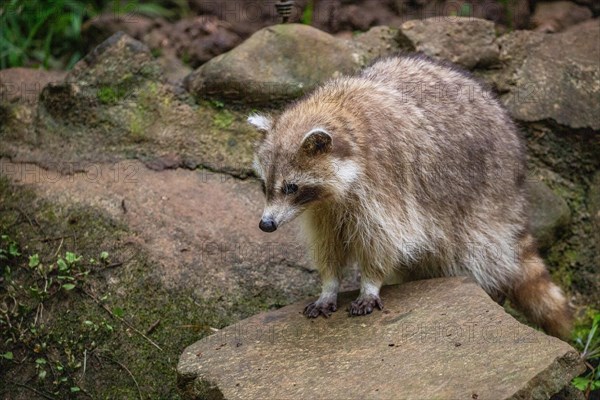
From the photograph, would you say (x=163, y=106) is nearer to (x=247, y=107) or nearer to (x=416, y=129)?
(x=247, y=107)

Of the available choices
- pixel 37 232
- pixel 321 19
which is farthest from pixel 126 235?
pixel 321 19

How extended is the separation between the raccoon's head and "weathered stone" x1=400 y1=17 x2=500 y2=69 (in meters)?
2.32

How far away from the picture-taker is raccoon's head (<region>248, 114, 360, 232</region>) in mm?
4516

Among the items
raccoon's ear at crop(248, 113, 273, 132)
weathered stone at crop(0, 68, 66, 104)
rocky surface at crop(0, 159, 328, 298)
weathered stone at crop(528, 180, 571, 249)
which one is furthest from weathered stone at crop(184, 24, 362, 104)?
weathered stone at crop(528, 180, 571, 249)

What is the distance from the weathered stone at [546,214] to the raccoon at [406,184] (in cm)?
54

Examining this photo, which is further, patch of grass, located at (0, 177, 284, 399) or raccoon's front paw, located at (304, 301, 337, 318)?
patch of grass, located at (0, 177, 284, 399)

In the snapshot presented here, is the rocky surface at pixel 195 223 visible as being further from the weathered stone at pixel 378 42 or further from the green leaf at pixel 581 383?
the green leaf at pixel 581 383

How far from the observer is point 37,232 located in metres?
5.53

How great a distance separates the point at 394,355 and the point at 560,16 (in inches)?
173

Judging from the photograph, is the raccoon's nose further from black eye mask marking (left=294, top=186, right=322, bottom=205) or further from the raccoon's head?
black eye mask marking (left=294, top=186, right=322, bottom=205)

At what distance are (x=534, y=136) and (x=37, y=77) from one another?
13.4ft

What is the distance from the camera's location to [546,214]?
610 centimetres

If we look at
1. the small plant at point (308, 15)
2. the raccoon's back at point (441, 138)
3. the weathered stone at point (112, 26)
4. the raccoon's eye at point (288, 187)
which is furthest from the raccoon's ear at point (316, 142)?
the weathered stone at point (112, 26)

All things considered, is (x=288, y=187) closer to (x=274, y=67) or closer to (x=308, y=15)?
(x=274, y=67)
